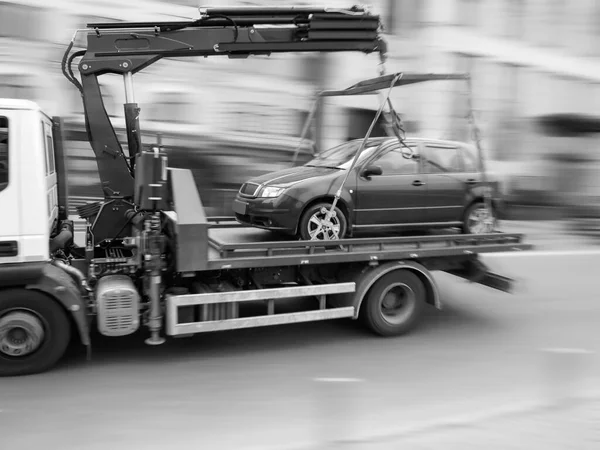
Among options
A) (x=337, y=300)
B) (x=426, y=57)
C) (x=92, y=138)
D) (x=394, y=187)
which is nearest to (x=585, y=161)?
(x=426, y=57)

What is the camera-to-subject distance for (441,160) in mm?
7922

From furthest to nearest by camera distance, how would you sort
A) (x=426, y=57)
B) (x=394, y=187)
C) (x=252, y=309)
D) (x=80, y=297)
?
(x=426, y=57) → (x=394, y=187) → (x=252, y=309) → (x=80, y=297)

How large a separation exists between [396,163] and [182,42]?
2.94 meters

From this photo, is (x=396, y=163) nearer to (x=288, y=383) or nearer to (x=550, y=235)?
(x=288, y=383)

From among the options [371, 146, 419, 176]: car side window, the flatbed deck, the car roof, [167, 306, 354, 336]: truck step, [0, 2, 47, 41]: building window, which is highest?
[0, 2, 47, 41]: building window

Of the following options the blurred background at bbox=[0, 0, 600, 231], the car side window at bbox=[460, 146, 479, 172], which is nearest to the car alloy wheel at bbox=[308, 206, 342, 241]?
the car side window at bbox=[460, 146, 479, 172]

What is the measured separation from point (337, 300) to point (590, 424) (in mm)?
2610

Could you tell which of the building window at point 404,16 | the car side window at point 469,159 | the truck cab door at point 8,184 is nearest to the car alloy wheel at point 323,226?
the car side window at point 469,159

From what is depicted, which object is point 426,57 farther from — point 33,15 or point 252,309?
point 252,309

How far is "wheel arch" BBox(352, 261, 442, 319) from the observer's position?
20.8 ft

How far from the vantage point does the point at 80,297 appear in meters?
5.31

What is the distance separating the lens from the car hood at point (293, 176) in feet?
23.9

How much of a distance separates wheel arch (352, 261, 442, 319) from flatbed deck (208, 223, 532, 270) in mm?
111

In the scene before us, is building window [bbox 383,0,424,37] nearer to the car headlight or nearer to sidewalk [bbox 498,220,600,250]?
sidewalk [bbox 498,220,600,250]
